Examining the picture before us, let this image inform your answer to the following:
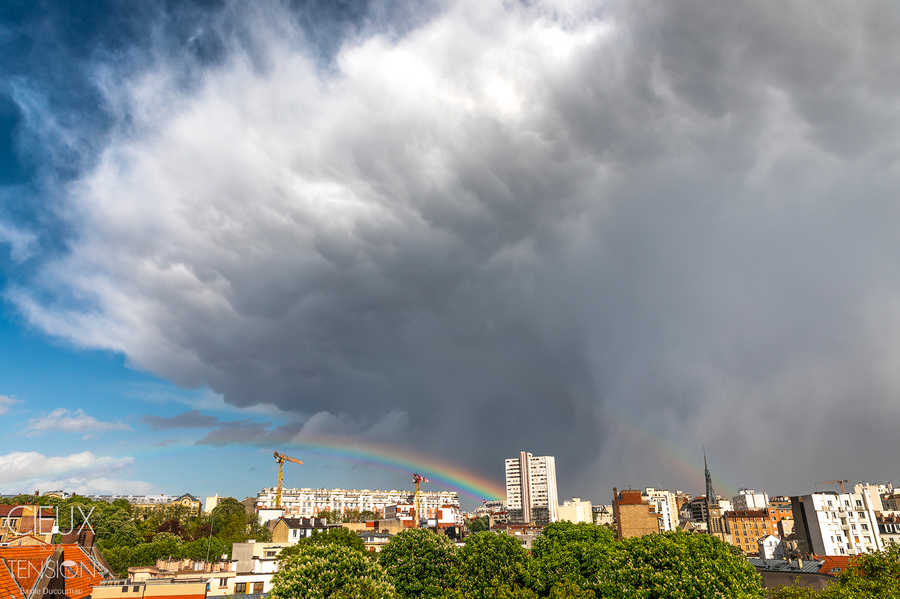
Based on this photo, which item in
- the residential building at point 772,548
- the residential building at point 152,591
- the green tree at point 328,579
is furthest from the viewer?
the residential building at point 772,548

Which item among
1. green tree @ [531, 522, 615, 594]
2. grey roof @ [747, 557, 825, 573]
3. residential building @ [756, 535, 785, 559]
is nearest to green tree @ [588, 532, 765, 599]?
green tree @ [531, 522, 615, 594]

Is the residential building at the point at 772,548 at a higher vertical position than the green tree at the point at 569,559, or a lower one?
lower

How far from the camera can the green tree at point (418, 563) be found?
57031 mm

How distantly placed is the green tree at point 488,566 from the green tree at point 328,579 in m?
10.9

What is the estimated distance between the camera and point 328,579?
4006cm

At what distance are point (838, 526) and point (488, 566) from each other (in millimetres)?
108403

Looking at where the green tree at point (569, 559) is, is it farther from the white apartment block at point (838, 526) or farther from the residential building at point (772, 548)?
the residential building at point (772, 548)

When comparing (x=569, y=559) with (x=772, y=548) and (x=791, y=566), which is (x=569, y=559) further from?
(x=772, y=548)

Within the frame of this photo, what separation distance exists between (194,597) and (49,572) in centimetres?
2320

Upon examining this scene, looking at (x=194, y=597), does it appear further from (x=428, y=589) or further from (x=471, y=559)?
(x=471, y=559)

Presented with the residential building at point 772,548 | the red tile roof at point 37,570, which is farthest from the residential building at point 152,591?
the residential building at point 772,548

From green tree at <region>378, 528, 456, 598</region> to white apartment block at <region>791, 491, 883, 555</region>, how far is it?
104196mm

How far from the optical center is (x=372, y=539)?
114188 millimetres

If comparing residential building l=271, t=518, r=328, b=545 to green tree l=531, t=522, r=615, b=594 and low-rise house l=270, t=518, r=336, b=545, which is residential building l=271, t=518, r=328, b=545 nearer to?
low-rise house l=270, t=518, r=336, b=545
